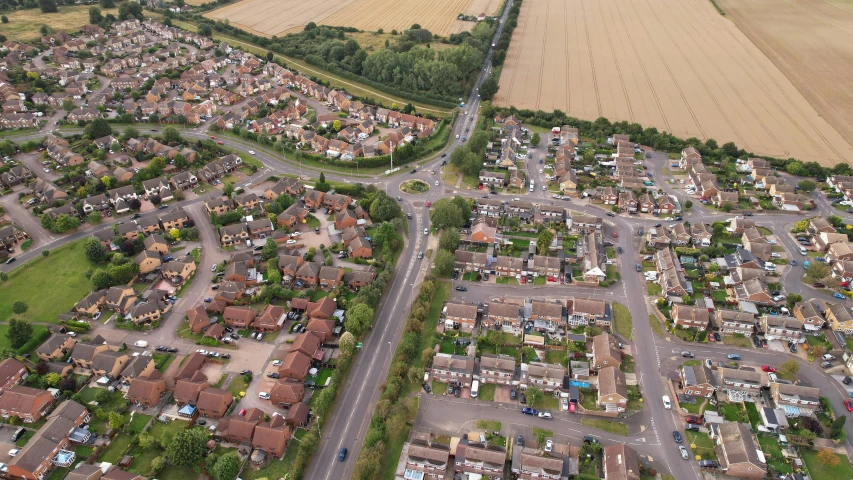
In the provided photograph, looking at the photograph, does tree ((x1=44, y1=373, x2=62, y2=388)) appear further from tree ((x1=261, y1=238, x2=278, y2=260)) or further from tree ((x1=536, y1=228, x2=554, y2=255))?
tree ((x1=536, y1=228, x2=554, y2=255))

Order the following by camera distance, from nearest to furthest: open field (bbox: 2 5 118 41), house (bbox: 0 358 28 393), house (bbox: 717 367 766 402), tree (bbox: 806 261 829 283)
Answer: house (bbox: 0 358 28 393)
house (bbox: 717 367 766 402)
tree (bbox: 806 261 829 283)
open field (bbox: 2 5 118 41)

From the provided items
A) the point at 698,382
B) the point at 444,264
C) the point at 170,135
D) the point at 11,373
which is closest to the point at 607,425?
the point at 698,382

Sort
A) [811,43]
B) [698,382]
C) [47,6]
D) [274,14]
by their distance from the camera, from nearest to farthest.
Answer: [698,382]
[811,43]
[47,6]
[274,14]

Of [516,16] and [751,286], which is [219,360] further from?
[516,16]

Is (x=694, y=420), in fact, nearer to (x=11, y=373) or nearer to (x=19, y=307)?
(x=11, y=373)

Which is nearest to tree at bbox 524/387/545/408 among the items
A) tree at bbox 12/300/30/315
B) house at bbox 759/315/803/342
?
house at bbox 759/315/803/342

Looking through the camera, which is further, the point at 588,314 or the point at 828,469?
the point at 588,314

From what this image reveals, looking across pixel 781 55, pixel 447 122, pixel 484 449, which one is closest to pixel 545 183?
pixel 447 122

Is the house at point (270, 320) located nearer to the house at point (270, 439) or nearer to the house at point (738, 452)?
the house at point (270, 439)
